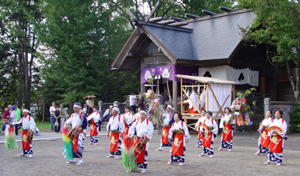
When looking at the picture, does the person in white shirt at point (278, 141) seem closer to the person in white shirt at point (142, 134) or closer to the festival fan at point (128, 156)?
the person in white shirt at point (142, 134)

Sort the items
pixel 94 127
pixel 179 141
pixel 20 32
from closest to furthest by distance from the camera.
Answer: pixel 179 141
pixel 94 127
pixel 20 32

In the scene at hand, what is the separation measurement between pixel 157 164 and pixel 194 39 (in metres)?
14.0

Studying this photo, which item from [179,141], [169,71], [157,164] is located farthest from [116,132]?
[169,71]

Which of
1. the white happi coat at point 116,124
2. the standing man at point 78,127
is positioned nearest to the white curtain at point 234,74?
the white happi coat at point 116,124

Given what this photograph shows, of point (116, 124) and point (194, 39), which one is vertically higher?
point (194, 39)

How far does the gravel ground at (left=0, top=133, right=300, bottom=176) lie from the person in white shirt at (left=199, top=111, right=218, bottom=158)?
361mm

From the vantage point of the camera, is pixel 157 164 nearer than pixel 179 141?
No

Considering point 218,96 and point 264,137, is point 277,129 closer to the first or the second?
point 264,137

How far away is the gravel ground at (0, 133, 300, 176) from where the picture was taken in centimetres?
788

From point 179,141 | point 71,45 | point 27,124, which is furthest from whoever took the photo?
point 71,45

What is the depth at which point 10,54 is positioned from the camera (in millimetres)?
31062

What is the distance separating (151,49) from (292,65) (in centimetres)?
952

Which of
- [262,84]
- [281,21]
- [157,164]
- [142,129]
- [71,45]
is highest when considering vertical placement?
[71,45]

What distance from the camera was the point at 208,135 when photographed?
10539 mm
